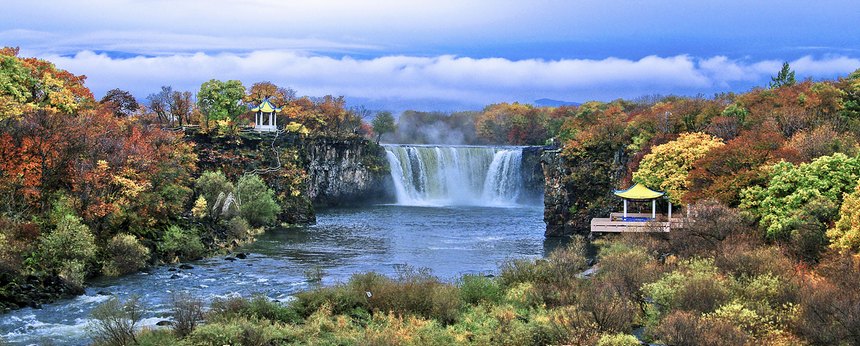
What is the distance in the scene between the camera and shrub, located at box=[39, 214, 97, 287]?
37.6 m

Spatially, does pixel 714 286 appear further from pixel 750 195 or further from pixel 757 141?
pixel 757 141

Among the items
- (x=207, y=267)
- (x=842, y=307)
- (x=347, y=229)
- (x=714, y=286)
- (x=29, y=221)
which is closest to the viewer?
(x=842, y=307)

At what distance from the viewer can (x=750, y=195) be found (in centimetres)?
4244

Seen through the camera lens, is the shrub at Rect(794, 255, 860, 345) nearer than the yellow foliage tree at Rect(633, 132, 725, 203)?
Yes

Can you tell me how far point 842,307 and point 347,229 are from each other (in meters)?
45.7

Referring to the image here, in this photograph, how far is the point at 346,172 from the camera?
3546 inches

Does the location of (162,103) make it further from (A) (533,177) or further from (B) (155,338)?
(B) (155,338)

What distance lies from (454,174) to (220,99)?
1019 inches

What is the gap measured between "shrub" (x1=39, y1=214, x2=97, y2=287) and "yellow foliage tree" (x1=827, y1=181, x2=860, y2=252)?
31.1 meters

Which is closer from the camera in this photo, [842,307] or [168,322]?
[842,307]

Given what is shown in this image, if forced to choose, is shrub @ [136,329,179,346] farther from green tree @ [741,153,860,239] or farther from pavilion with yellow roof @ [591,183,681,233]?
pavilion with yellow roof @ [591,183,681,233]

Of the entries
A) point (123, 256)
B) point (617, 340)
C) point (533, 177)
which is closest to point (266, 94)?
point (533, 177)

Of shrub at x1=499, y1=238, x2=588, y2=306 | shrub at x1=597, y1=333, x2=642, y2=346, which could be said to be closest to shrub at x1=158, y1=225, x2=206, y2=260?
shrub at x1=499, y1=238, x2=588, y2=306

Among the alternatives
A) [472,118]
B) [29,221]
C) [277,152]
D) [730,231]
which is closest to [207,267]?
[29,221]
